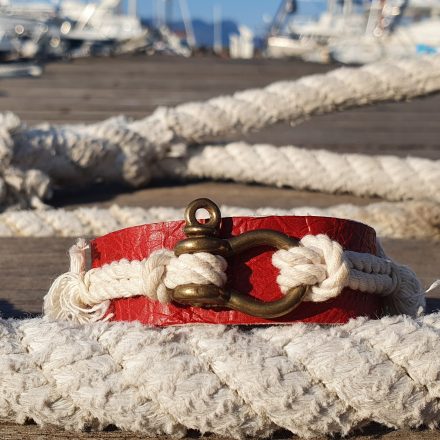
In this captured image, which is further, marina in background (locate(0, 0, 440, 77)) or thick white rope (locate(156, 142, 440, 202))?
marina in background (locate(0, 0, 440, 77))

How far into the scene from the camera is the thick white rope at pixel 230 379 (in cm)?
91

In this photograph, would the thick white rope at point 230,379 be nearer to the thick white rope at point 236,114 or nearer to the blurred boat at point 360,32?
the thick white rope at point 236,114

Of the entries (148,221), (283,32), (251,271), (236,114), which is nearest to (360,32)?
(283,32)

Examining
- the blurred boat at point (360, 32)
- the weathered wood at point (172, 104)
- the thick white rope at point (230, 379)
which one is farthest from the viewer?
the blurred boat at point (360, 32)

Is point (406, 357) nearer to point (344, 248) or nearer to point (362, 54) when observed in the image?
point (344, 248)

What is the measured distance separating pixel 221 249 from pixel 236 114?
1.28m

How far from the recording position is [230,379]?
912 millimetres

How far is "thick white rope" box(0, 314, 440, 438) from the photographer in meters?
0.91

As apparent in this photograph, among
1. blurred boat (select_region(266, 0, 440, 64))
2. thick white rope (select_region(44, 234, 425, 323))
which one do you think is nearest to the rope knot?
thick white rope (select_region(44, 234, 425, 323))

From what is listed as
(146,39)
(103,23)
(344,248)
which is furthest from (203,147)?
(103,23)

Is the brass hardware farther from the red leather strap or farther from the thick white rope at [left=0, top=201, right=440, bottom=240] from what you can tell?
the thick white rope at [left=0, top=201, right=440, bottom=240]

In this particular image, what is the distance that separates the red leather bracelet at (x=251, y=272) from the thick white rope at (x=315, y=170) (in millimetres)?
1040

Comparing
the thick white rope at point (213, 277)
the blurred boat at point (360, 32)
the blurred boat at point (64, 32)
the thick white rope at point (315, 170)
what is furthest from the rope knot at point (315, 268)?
the blurred boat at point (360, 32)

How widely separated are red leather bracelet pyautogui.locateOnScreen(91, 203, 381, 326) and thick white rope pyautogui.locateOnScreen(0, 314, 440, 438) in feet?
0.07
